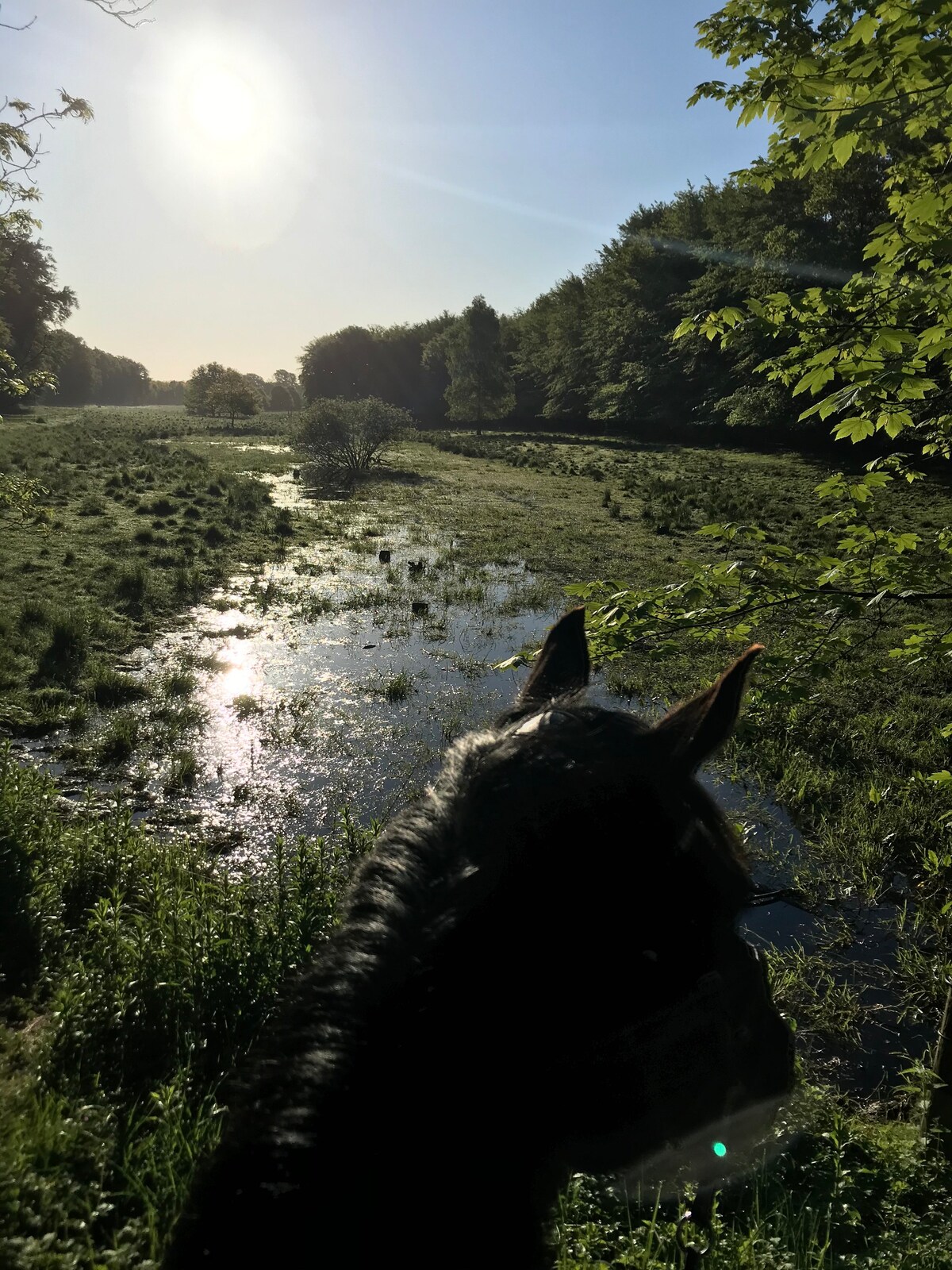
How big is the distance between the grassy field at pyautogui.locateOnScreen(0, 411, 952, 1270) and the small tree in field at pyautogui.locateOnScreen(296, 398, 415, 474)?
20.7 meters

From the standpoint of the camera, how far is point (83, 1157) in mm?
2348

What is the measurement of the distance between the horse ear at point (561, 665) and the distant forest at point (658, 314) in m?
8.80

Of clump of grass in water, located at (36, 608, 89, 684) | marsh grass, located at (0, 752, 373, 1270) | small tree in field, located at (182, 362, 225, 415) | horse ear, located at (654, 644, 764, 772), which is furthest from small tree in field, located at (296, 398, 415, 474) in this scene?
small tree in field, located at (182, 362, 225, 415)

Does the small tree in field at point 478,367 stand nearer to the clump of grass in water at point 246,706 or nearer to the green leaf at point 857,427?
the clump of grass in water at point 246,706

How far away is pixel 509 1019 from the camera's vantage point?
0.94 meters

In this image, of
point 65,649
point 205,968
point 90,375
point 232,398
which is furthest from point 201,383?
point 205,968

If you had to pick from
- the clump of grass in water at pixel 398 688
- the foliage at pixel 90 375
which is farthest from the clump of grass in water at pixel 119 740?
the foliage at pixel 90 375

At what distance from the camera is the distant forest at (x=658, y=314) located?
31641 mm

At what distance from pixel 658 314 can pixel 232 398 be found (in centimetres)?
4847

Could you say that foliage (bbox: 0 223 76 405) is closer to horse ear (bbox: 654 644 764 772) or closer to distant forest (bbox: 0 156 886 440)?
distant forest (bbox: 0 156 886 440)

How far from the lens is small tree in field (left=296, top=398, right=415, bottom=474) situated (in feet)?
109

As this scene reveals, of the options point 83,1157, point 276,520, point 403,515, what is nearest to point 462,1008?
point 83,1157

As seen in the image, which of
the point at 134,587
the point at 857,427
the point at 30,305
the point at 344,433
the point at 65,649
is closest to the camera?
the point at 857,427

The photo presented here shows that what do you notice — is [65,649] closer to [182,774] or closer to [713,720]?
[182,774]
